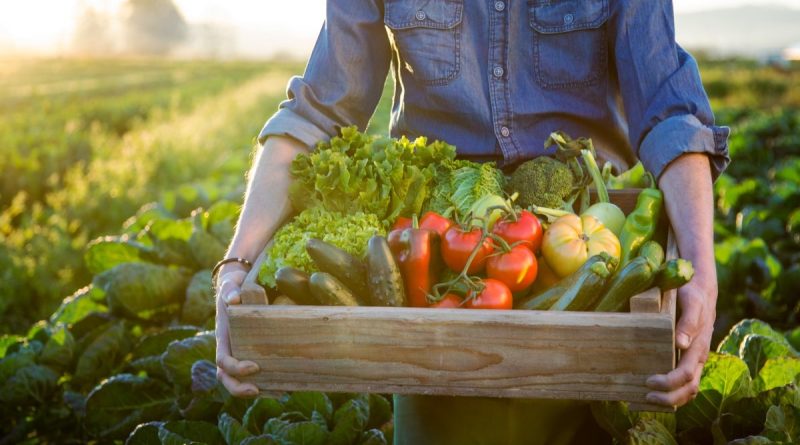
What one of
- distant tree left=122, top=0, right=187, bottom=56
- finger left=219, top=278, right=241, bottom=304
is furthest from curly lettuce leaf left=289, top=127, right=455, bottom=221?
distant tree left=122, top=0, right=187, bottom=56

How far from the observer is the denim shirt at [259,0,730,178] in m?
2.79

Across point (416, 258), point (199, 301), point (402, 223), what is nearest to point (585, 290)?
point (416, 258)

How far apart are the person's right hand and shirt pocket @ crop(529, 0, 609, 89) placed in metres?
1.20

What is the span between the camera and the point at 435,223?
2.54m

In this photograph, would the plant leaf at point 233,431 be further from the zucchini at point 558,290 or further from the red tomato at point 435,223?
the zucchini at point 558,290

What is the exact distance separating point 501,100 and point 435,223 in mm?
623

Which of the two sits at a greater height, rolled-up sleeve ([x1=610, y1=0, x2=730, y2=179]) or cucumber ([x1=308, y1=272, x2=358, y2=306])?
rolled-up sleeve ([x1=610, y1=0, x2=730, y2=179])

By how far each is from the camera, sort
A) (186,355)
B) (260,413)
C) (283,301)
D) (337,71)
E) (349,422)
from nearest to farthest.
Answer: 1. (283,301)
2. (337,71)
3. (349,422)
4. (260,413)
5. (186,355)

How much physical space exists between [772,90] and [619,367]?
31679 millimetres

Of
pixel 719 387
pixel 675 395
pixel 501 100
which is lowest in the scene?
pixel 719 387

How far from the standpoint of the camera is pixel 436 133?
308 cm

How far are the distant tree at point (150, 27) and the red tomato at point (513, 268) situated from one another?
154904 mm

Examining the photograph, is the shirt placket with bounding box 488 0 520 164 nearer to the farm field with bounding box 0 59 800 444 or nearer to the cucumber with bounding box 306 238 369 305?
the cucumber with bounding box 306 238 369 305

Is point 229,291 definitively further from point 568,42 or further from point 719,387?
point 719,387
